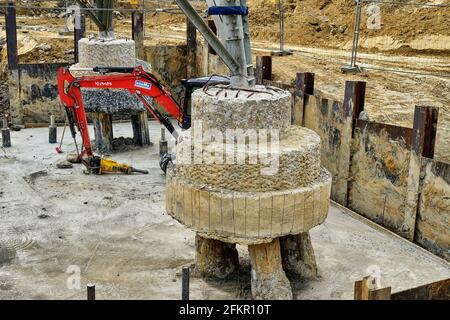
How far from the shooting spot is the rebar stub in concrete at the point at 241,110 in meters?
6.29

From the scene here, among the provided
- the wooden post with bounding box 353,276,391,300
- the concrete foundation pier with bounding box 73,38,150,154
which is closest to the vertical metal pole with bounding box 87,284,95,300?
the wooden post with bounding box 353,276,391,300

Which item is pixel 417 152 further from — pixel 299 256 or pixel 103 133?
pixel 103 133

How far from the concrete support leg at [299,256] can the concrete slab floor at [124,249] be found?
0.16 metres

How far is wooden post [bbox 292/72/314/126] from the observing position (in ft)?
35.2

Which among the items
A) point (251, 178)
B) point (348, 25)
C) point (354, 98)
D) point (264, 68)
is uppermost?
point (348, 25)

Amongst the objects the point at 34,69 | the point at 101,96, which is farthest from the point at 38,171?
the point at 34,69

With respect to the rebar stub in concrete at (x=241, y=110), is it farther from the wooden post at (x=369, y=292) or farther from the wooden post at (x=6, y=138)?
the wooden post at (x=6, y=138)

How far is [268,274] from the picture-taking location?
664 centimetres

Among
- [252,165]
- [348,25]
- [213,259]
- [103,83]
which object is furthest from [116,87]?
[348,25]

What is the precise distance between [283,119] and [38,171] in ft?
22.2

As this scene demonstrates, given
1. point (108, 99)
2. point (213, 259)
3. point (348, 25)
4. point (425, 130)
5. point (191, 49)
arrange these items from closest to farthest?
point (213, 259), point (425, 130), point (108, 99), point (191, 49), point (348, 25)

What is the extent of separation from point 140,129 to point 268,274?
7.75 meters

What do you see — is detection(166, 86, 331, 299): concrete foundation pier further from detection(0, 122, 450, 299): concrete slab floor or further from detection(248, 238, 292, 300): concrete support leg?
detection(0, 122, 450, 299): concrete slab floor

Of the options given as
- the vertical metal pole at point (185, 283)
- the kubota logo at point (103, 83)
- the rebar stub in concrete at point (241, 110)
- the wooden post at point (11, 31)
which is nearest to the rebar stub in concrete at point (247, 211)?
the vertical metal pole at point (185, 283)
